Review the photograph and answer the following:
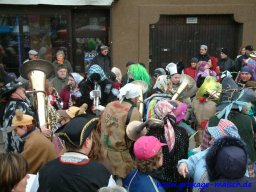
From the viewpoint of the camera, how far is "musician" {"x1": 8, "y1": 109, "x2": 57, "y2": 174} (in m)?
3.57

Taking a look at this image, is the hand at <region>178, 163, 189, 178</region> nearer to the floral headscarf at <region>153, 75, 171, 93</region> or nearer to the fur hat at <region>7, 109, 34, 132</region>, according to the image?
the fur hat at <region>7, 109, 34, 132</region>

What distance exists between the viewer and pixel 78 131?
106 inches

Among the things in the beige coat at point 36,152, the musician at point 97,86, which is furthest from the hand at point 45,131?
the musician at point 97,86

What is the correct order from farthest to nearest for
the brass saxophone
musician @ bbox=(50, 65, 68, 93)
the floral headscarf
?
musician @ bbox=(50, 65, 68, 93)
the floral headscarf
the brass saxophone

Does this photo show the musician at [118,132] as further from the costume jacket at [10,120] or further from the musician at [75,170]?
the musician at [75,170]

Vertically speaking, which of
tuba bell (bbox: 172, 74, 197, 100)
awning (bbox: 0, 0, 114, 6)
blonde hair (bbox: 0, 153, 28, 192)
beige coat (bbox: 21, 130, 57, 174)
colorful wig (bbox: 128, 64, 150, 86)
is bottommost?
beige coat (bbox: 21, 130, 57, 174)

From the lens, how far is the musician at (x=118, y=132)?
4.04 m

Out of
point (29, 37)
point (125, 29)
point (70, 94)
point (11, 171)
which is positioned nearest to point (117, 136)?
point (11, 171)

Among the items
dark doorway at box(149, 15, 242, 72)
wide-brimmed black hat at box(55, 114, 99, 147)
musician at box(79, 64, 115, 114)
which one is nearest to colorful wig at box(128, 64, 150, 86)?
musician at box(79, 64, 115, 114)

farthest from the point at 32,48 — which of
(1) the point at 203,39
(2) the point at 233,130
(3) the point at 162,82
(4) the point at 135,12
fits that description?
(2) the point at 233,130

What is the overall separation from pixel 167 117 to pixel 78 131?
1218 millimetres

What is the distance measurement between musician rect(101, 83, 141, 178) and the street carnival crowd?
0.01m

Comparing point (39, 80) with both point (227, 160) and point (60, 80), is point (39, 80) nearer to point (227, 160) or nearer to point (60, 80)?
point (60, 80)

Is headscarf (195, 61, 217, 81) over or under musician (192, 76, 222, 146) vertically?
over
